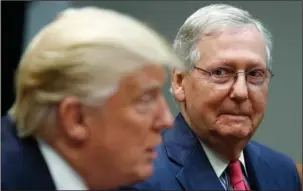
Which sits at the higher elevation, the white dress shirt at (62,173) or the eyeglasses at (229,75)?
the eyeglasses at (229,75)

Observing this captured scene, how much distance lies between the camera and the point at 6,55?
2.78 feet

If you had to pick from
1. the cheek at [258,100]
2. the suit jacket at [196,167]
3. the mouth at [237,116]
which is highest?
the cheek at [258,100]

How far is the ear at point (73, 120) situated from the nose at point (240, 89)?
344mm

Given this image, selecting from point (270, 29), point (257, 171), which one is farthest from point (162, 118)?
point (270, 29)

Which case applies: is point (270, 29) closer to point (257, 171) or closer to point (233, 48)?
point (233, 48)

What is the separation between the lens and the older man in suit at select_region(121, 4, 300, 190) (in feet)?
3.00

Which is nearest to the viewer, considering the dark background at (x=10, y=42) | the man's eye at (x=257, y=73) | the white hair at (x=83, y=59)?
the white hair at (x=83, y=59)

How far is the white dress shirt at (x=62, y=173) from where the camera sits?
0.69m

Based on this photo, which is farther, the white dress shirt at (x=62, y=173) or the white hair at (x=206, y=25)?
the white hair at (x=206, y=25)

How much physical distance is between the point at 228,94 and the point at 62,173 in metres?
0.37

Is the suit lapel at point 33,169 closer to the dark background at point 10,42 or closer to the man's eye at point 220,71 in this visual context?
the dark background at point 10,42

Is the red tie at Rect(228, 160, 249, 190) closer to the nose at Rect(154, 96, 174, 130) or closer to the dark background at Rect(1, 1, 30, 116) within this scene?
the nose at Rect(154, 96, 174, 130)

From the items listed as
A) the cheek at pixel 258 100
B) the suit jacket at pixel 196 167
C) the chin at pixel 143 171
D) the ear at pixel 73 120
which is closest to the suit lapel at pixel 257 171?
the suit jacket at pixel 196 167

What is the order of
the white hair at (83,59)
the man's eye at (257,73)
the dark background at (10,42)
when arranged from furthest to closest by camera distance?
the man's eye at (257,73)
the dark background at (10,42)
the white hair at (83,59)
